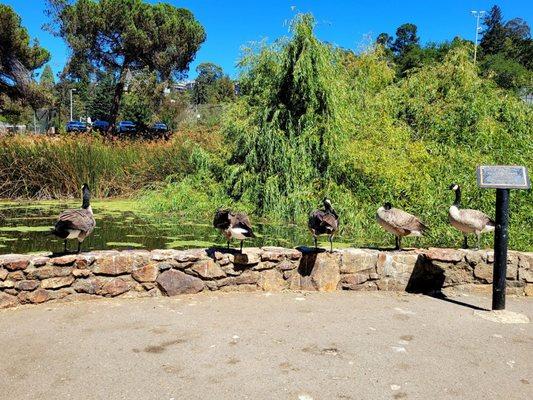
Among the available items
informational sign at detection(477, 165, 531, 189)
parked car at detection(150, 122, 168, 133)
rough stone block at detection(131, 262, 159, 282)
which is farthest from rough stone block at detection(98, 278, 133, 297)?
parked car at detection(150, 122, 168, 133)

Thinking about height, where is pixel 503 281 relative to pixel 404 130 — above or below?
below

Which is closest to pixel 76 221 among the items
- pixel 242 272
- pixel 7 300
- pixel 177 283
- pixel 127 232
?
pixel 7 300

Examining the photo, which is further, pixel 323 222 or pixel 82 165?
pixel 82 165

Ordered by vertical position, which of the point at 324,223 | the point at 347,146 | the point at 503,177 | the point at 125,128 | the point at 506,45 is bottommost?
the point at 324,223

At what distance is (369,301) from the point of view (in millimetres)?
6098

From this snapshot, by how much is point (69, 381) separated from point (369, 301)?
3603mm

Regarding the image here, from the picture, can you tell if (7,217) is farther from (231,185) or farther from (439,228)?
(439,228)

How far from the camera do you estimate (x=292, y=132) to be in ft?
39.8

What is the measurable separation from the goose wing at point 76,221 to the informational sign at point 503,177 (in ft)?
15.1

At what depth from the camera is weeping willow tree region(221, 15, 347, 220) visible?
458 inches

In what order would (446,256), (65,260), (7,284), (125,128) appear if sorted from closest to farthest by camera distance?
(7,284) → (65,260) → (446,256) → (125,128)

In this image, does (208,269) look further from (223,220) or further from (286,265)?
(286,265)

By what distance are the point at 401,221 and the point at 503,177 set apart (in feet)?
4.97

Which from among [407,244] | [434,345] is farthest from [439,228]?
[434,345]
